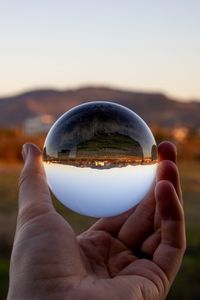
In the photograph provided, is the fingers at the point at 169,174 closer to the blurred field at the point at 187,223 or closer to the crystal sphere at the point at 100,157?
the crystal sphere at the point at 100,157

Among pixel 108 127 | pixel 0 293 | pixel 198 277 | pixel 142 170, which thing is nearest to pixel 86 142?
pixel 108 127

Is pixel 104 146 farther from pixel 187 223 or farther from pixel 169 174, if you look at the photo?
pixel 187 223

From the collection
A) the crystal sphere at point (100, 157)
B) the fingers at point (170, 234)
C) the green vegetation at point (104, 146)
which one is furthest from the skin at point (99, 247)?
the green vegetation at point (104, 146)

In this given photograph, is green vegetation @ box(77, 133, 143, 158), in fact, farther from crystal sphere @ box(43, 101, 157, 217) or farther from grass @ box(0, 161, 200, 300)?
grass @ box(0, 161, 200, 300)

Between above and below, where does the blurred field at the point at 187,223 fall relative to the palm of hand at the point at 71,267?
below

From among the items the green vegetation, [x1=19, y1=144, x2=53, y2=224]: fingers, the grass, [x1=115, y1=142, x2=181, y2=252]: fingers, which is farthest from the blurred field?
the green vegetation

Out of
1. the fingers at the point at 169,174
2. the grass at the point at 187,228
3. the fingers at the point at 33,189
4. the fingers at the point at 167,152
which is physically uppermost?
the fingers at the point at 167,152

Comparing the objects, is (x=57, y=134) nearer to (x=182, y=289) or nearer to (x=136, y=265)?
(x=136, y=265)
